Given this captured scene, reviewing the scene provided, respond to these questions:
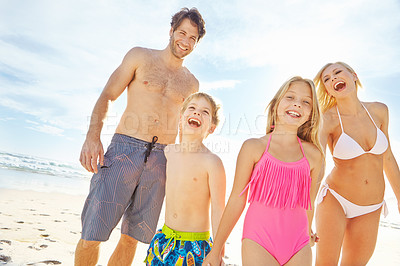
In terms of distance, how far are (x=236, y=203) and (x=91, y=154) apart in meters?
1.57

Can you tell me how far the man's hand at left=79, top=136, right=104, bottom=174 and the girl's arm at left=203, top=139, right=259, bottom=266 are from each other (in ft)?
4.82

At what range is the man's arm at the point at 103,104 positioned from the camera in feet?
10.1

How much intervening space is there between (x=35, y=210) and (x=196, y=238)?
602cm

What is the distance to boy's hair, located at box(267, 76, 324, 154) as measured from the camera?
104 inches

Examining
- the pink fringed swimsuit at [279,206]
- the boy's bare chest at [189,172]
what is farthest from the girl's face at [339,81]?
the boy's bare chest at [189,172]

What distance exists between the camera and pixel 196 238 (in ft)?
8.50

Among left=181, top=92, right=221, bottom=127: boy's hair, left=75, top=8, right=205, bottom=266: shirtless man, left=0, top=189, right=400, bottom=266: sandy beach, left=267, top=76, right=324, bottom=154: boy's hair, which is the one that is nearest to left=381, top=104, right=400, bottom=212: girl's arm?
left=267, top=76, right=324, bottom=154: boy's hair

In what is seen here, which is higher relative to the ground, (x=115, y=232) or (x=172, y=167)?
(x=172, y=167)

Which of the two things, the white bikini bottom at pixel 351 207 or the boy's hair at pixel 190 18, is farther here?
the boy's hair at pixel 190 18

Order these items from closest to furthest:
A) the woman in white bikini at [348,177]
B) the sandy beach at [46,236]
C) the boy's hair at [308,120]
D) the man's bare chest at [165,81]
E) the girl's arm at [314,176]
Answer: the girl's arm at [314,176] < the boy's hair at [308,120] < the woman in white bikini at [348,177] < the man's bare chest at [165,81] < the sandy beach at [46,236]

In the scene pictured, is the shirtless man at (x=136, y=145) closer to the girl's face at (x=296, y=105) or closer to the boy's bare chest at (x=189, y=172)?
the boy's bare chest at (x=189, y=172)

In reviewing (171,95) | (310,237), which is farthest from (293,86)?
(171,95)

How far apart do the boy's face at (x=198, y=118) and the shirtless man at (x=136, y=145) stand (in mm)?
628

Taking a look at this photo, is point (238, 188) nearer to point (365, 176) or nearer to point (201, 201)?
point (201, 201)
